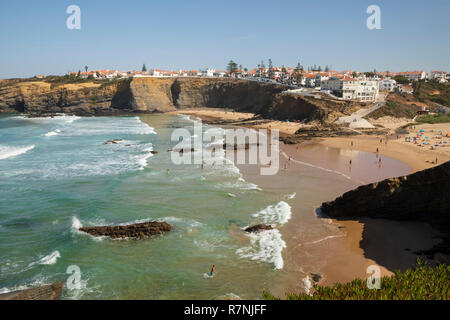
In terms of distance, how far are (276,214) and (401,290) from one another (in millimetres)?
10956

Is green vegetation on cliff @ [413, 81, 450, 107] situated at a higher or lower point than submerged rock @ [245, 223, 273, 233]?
higher

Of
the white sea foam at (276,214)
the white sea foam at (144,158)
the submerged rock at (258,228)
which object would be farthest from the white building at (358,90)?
the submerged rock at (258,228)

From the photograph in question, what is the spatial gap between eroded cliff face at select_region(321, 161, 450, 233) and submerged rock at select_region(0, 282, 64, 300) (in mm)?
14648

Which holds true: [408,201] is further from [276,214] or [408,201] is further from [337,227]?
[276,214]

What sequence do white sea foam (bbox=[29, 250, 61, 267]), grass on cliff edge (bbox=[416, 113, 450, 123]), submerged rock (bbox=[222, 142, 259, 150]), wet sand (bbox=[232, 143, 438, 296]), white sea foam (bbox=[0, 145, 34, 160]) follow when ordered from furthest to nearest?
grass on cliff edge (bbox=[416, 113, 450, 123]) → submerged rock (bbox=[222, 142, 259, 150]) → white sea foam (bbox=[0, 145, 34, 160]) → white sea foam (bbox=[29, 250, 61, 267]) → wet sand (bbox=[232, 143, 438, 296])

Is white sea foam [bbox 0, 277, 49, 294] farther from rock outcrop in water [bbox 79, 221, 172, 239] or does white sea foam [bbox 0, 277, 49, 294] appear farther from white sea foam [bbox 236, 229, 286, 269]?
white sea foam [bbox 236, 229, 286, 269]

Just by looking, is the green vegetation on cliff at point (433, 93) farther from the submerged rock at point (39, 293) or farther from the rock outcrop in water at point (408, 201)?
the submerged rock at point (39, 293)

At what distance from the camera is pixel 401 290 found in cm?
894

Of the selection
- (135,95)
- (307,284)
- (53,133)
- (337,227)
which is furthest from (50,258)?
(135,95)

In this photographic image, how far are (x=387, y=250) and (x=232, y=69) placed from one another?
124 meters

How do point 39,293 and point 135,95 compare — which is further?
point 135,95

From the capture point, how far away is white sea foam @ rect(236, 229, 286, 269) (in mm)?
14748

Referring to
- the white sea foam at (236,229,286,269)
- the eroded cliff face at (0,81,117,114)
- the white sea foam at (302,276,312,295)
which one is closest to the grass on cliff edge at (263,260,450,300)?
the white sea foam at (302,276,312,295)

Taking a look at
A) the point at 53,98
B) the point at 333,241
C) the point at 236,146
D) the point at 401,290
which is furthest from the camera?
the point at 53,98
